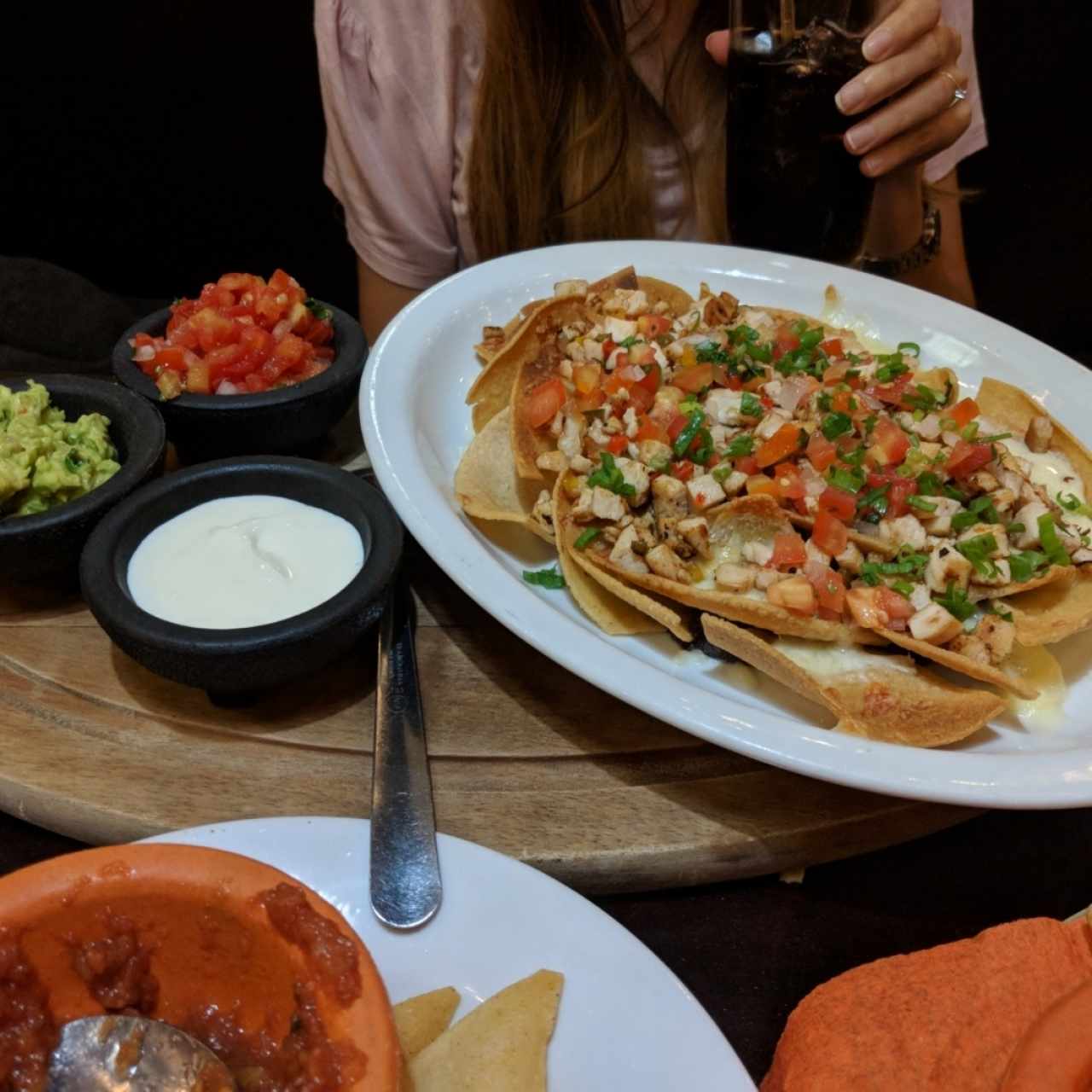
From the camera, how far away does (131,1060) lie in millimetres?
811

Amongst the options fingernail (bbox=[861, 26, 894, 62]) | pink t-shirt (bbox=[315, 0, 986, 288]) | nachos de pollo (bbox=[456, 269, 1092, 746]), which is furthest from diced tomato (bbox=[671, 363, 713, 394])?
pink t-shirt (bbox=[315, 0, 986, 288])

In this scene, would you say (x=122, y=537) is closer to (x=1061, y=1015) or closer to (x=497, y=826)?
(x=497, y=826)

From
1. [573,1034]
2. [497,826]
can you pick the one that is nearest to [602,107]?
[497,826]

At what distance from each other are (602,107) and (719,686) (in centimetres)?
157

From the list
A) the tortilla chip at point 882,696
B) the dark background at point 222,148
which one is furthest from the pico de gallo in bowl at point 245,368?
the dark background at point 222,148

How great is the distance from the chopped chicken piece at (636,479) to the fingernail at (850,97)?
0.76m

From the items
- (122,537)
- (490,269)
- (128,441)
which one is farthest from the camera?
(490,269)

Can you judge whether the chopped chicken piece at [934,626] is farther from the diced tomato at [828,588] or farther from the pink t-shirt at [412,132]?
the pink t-shirt at [412,132]

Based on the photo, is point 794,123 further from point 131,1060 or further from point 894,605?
point 131,1060

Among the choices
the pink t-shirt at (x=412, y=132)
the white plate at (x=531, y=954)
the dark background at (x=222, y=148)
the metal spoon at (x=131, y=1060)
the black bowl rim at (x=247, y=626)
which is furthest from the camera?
the dark background at (x=222, y=148)

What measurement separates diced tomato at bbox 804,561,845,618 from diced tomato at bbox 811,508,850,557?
0.17 ft

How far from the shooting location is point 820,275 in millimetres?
2135

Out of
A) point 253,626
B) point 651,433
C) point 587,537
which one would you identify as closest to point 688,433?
point 651,433

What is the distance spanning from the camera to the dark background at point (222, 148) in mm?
3201
